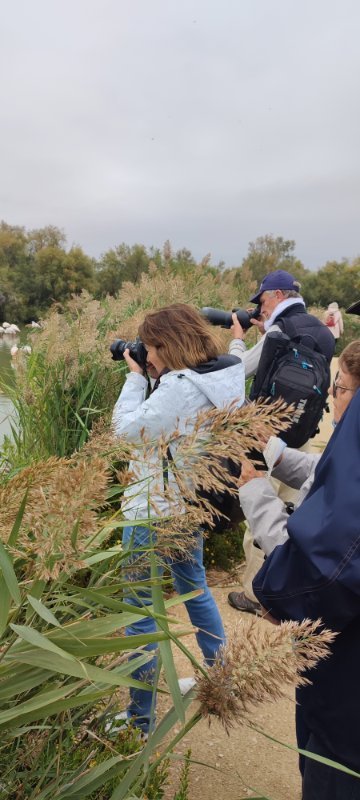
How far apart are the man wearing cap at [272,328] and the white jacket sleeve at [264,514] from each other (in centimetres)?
188

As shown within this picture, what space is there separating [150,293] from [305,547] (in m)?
4.20

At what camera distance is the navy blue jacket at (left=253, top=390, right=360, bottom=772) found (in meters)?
1.30

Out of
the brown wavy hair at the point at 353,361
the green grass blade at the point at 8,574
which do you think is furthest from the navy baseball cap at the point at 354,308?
the green grass blade at the point at 8,574

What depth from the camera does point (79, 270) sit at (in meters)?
40.8

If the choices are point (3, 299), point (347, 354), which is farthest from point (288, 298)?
point (3, 299)

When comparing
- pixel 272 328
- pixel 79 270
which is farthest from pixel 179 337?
pixel 79 270

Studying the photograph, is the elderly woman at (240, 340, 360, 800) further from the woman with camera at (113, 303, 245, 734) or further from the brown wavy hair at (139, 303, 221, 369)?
the brown wavy hair at (139, 303, 221, 369)

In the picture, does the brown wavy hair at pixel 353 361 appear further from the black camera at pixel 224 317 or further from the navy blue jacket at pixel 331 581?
the black camera at pixel 224 317

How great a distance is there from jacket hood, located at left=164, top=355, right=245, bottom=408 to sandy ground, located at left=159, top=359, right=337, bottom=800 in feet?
3.17

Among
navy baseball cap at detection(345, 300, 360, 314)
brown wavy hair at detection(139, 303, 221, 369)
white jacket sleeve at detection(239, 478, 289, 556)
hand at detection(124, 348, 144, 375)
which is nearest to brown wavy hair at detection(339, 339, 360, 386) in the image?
navy baseball cap at detection(345, 300, 360, 314)

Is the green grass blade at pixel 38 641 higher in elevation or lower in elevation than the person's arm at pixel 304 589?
higher

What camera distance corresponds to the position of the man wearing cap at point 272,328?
12.5 feet

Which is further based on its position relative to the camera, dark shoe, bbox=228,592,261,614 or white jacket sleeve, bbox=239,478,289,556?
dark shoe, bbox=228,592,261,614

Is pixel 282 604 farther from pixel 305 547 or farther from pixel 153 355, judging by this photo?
pixel 153 355
